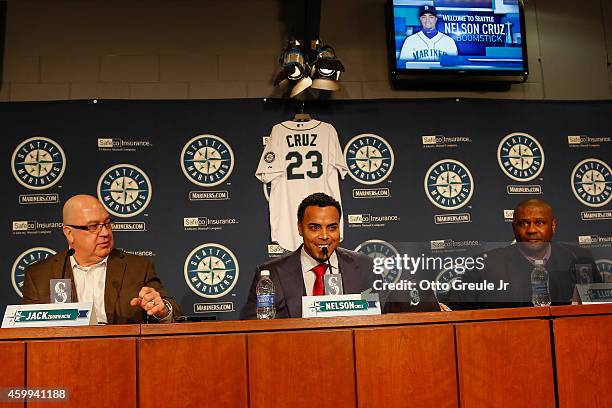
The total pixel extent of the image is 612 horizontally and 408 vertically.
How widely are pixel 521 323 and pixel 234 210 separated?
2.64 m

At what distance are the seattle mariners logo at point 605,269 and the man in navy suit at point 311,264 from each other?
3.04 feet

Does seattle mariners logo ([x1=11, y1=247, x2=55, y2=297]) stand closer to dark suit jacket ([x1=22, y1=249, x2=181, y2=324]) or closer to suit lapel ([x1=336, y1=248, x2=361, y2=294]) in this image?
dark suit jacket ([x1=22, y1=249, x2=181, y2=324])

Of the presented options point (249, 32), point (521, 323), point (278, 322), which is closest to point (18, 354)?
point (278, 322)

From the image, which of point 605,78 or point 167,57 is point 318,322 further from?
point 605,78

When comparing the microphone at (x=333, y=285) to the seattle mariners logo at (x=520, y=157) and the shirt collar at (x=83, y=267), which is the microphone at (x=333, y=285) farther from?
the seattle mariners logo at (x=520, y=157)

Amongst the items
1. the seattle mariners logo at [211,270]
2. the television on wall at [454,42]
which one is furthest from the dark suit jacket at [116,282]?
the television on wall at [454,42]

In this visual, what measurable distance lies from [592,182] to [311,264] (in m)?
2.63

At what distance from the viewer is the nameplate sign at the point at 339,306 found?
255 cm

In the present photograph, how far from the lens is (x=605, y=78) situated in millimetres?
5414

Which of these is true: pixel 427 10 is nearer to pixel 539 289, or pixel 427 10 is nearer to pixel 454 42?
pixel 454 42

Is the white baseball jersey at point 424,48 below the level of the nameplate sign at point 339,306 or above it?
above

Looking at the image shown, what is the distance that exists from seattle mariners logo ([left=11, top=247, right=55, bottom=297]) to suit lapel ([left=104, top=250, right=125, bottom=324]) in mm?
1264

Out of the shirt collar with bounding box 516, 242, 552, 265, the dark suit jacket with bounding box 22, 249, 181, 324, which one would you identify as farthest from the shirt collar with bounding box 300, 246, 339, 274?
the shirt collar with bounding box 516, 242, 552, 265

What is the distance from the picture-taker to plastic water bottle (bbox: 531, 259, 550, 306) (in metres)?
2.75
